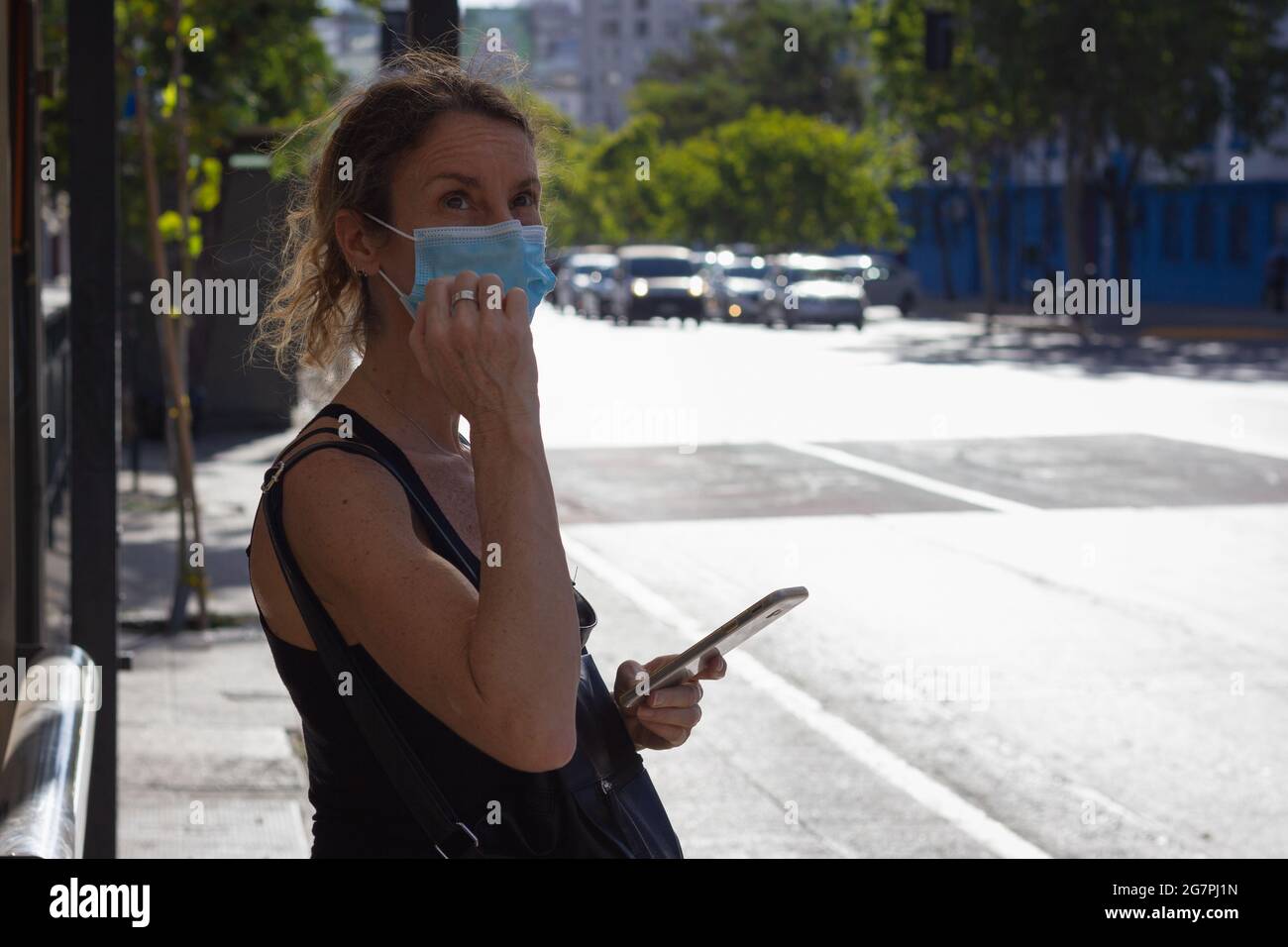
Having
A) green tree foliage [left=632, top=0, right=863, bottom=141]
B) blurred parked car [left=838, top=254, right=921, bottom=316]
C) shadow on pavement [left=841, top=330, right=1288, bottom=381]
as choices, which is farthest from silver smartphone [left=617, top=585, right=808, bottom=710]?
green tree foliage [left=632, top=0, right=863, bottom=141]

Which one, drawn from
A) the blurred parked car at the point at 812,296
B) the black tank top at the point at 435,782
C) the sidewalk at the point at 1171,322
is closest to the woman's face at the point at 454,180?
the black tank top at the point at 435,782

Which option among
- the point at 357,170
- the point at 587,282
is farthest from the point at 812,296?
the point at 357,170

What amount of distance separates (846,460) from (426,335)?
53.0ft

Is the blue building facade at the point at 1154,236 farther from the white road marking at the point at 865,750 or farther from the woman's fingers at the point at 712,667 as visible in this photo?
the woman's fingers at the point at 712,667

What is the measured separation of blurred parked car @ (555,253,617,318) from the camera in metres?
56.0

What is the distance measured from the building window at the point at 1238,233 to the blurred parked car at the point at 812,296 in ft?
40.2

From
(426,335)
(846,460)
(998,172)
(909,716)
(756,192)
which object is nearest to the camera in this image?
(426,335)

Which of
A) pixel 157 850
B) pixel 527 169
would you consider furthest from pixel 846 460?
pixel 527 169

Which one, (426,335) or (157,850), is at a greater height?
(426,335)

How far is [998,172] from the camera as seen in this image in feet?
187

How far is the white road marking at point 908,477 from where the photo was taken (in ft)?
48.5

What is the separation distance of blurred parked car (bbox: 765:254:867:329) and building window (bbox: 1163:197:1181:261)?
1317 cm
